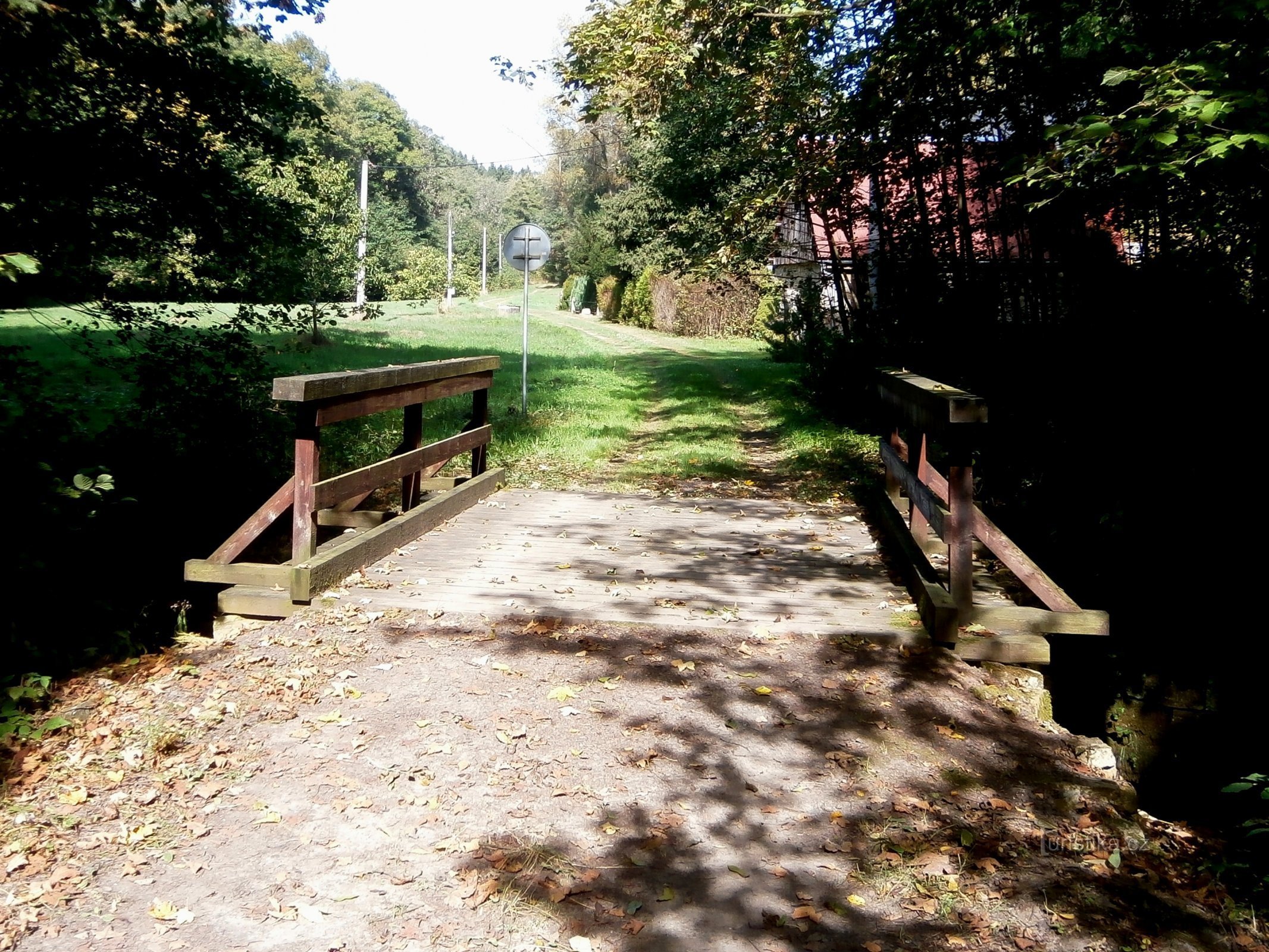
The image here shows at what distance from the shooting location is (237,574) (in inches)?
226

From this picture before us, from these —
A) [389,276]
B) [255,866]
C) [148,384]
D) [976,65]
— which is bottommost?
[255,866]

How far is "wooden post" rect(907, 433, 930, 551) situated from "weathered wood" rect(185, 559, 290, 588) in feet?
13.4

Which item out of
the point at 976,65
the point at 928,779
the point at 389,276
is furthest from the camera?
the point at 389,276

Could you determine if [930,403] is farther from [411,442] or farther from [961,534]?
[411,442]

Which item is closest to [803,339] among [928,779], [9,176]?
[9,176]

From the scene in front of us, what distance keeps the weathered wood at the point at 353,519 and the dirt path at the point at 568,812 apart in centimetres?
243

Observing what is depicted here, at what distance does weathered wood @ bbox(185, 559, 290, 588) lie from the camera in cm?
568

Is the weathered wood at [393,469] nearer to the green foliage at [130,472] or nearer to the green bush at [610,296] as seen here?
the green foliage at [130,472]

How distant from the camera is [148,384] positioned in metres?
8.27

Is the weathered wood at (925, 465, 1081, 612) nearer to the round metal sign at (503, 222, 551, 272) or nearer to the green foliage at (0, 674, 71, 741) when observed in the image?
the green foliage at (0, 674, 71, 741)

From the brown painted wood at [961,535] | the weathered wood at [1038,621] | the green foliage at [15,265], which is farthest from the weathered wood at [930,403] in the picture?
the green foliage at [15,265]

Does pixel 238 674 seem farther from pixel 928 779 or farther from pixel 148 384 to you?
pixel 148 384

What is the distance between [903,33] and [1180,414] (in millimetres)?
3940

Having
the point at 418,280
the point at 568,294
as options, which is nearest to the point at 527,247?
the point at 418,280
